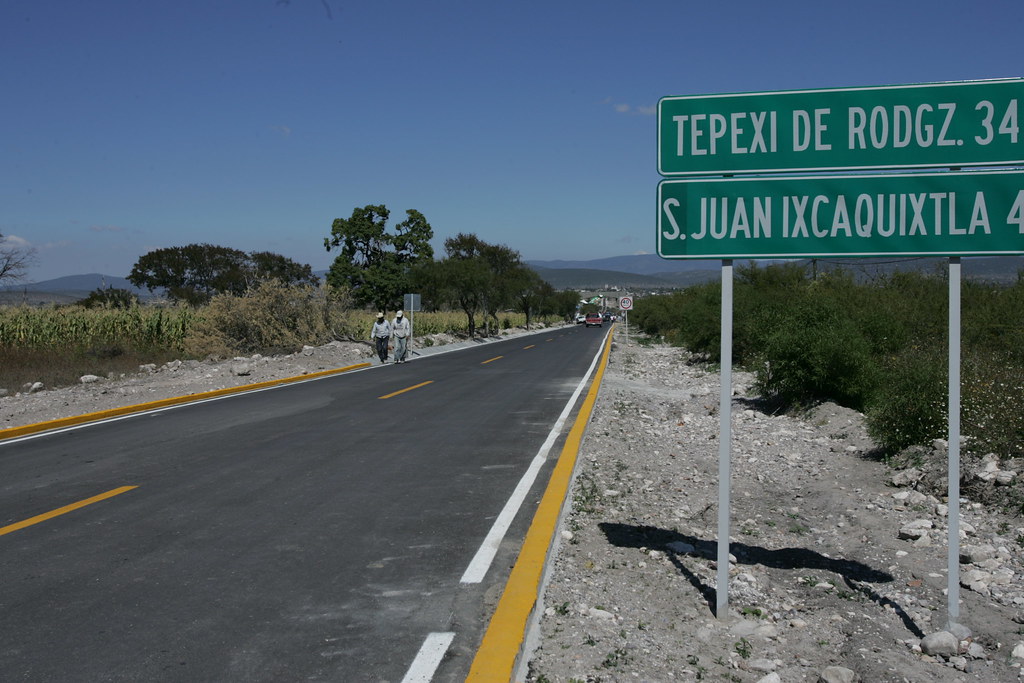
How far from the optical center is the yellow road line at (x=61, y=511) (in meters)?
A: 6.48

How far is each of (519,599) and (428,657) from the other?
0.69m

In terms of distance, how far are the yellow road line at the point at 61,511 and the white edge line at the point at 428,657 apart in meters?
4.20

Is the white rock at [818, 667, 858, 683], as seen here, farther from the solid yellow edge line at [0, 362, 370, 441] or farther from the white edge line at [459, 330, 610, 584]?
the solid yellow edge line at [0, 362, 370, 441]

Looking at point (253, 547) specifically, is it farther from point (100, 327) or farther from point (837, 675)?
point (100, 327)

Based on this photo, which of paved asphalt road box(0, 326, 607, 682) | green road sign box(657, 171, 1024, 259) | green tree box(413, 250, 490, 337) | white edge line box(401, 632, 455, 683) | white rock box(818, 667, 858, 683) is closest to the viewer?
white rock box(818, 667, 858, 683)

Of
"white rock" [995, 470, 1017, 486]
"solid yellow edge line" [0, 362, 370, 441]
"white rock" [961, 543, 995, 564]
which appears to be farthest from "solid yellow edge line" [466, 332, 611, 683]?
"solid yellow edge line" [0, 362, 370, 441]

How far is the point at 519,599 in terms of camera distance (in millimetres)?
4484

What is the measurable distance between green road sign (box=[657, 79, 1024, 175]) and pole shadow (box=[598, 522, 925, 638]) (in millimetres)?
2623

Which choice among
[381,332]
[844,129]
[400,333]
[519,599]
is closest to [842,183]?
[844,129]

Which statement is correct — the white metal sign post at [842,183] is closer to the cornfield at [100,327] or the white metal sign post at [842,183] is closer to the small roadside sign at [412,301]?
the cornfield at [100,327]

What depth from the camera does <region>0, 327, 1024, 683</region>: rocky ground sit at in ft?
12.8

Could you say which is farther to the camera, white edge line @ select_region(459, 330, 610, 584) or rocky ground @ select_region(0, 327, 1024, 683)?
white edge line @ select_region(459, 330, 610, 584)

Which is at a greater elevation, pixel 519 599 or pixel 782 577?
pixel 519 599

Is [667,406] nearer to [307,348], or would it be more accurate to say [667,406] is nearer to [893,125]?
[893,125]
